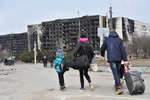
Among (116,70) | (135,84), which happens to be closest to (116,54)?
(116,70)

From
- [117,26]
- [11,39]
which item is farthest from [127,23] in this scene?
[11,39]

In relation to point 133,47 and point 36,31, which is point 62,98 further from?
point 36,31

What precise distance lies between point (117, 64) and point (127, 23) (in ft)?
408

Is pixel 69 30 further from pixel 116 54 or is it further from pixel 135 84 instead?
pixel 135 84

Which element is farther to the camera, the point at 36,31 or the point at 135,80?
the point at 36,31

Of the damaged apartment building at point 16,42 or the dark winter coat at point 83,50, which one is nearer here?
the dark winter coat at point 83,50

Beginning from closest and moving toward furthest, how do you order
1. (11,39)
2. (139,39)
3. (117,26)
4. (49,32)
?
(139,39), (117,26), (49,32), (11,39)

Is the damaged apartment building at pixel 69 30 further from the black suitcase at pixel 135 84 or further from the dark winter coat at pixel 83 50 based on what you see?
the black suitcase at pixel 135 84

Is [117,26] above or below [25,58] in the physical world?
above

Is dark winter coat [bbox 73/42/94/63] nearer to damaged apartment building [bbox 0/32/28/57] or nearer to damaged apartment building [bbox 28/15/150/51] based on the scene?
damaged apartment building [bbox 28/15/150/51]

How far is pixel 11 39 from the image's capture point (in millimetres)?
145625

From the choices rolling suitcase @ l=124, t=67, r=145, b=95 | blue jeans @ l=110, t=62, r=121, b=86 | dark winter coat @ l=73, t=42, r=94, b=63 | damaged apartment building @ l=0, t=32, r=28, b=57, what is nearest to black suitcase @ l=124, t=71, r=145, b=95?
rolling suitcase @ l=124, t=67, r=145, b=95

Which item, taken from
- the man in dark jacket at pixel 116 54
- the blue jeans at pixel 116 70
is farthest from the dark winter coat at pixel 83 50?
the blue jeans at pixel 116 70

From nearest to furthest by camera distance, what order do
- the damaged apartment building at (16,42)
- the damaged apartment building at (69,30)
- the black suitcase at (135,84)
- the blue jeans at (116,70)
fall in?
1. the black suitcase at (135,84)
2. the blue jeans at (116,70)
3. the damaged apartment building at (69,30)
4. the damaged apartment building at (16,42)
